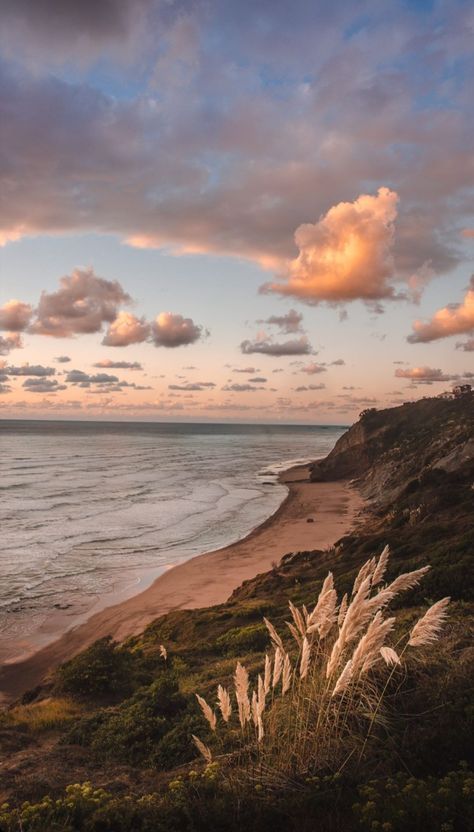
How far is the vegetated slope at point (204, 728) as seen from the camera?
5.50 meters

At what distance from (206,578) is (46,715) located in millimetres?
16799

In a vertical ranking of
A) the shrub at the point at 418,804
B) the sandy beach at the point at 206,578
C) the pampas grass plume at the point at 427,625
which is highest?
the pampas grass plume at the point at 427,625

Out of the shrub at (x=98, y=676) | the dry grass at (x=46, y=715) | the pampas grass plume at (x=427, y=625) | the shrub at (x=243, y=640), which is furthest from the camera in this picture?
the shrub at (x=243, y=640)

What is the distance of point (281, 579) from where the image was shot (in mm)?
21562

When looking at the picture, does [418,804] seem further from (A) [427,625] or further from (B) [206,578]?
(B) [206,578]

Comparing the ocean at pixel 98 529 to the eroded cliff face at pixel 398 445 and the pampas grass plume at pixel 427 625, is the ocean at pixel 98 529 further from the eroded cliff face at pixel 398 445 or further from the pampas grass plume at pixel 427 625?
the pampas grass plume at pixel 427 625

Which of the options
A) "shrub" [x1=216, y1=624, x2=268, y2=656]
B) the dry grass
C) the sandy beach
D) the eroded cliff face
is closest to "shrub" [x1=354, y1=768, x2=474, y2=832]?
the dry grass

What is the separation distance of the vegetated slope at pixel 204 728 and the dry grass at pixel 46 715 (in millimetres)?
32

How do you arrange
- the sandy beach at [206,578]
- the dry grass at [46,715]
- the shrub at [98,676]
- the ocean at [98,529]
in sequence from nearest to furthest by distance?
the dry grass at [46,715], the shrub at [98,676], the sandy beach at [206,578], the ocean at [98,529]

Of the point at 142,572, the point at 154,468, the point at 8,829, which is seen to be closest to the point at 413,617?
the point at 8,829

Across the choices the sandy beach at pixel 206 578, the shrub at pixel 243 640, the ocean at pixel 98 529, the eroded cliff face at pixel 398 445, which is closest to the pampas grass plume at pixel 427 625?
the shrub at pixel 243 640

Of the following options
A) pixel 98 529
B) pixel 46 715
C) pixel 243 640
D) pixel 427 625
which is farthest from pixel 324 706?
pixel 98 529

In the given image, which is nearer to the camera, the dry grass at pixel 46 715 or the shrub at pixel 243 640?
the dry grass at pixel 46 715

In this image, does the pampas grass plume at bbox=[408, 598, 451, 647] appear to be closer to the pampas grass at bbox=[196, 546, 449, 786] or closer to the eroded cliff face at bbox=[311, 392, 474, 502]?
the pampas grass at bbox=[196, 546, 449, 786]
